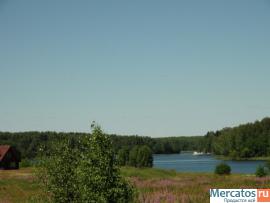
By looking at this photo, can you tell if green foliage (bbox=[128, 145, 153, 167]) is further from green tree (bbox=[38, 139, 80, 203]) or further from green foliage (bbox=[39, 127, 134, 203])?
green foliage (bbox=[39, 127, 134, 203])

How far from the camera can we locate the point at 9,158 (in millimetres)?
80000

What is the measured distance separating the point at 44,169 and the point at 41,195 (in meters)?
0.96

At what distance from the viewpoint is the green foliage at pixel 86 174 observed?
18328 mm

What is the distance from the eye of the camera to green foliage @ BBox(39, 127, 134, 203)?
18.3 meters

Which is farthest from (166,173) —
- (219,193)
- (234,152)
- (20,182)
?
(234,152)

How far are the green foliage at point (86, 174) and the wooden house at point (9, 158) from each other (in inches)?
2392

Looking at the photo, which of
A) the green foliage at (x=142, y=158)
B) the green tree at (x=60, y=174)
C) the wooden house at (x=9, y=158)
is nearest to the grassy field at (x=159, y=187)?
the green tree at (x=60, y=174)

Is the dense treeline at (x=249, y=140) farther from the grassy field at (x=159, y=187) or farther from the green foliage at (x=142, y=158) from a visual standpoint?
the grassy field at (x=159, y=187)

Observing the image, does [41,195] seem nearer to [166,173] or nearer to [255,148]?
[166,173]

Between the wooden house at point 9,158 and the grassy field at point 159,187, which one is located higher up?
the wooden house at point 9,158

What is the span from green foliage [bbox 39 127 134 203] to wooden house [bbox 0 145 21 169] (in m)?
60.8

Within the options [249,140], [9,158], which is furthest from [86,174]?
[249,140]

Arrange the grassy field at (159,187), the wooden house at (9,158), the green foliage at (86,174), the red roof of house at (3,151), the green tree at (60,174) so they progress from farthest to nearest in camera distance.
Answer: the wooden house at (9,158) < the red roof of house at (3,151) < the grassy field at (159,187) < the green tree at (60,174) < the green foliage at (86,174)

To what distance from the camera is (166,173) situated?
60.9 metres
